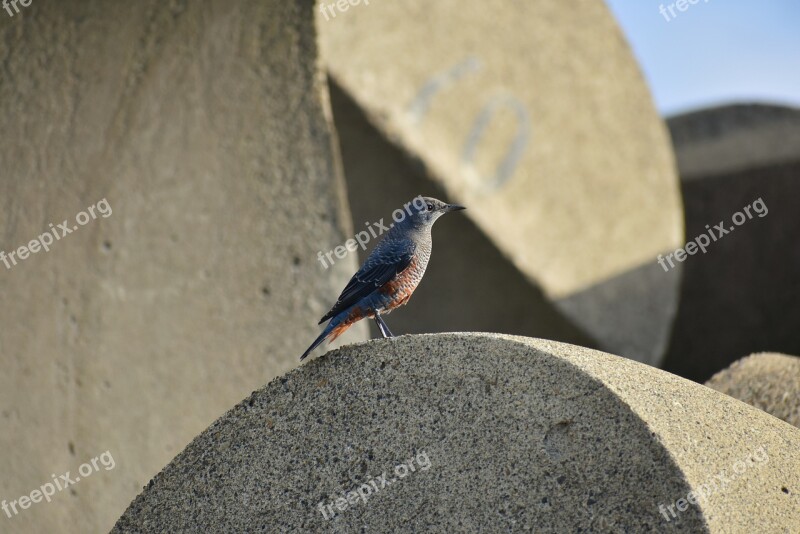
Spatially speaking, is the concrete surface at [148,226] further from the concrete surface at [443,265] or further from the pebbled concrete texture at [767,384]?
the pebbled concrete texture at [767,384]

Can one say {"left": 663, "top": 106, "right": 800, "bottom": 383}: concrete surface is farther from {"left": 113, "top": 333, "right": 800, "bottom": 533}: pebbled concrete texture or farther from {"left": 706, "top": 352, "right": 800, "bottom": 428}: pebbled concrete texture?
{"left": 113, "top": 333, "right": 800, "bottom": 533}: pebbled concrete texture

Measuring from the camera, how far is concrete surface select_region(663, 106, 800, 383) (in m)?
8.77

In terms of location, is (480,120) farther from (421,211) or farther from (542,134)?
(421,211)

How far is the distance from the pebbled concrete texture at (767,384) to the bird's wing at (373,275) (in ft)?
5.44

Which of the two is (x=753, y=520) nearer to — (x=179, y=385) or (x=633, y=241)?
(x=179, y=385)

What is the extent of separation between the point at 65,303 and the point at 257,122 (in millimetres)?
1420

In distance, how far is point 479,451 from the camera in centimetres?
289

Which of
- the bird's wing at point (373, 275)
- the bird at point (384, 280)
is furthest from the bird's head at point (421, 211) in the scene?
the bird's wing at point (373, 275)

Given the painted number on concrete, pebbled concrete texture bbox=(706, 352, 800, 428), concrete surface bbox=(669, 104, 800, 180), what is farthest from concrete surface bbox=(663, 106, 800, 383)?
pebbled concrete texture bbox=(706, 352, 800, 428)

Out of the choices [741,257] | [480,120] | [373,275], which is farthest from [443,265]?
[741,257]

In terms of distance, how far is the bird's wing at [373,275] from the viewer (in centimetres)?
340

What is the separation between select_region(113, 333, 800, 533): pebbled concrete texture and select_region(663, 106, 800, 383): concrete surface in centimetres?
589

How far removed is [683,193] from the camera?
9.84m

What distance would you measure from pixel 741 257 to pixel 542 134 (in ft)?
12.1
